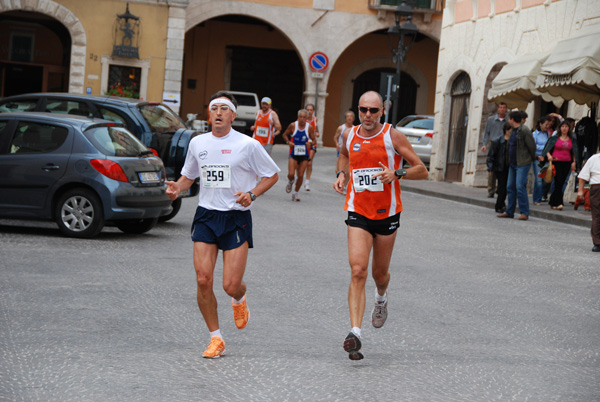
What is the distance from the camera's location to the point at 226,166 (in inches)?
268

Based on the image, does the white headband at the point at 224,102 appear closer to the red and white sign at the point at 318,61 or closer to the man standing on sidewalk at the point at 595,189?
the man standing on sidewalk at the point at 595,189

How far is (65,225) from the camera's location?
1245 cm

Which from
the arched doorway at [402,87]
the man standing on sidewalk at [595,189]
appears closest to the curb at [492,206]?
the man standing on sidewalk at [595,189]

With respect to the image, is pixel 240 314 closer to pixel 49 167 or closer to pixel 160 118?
pixel 49 167

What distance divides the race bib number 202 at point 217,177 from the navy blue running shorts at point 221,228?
167mm

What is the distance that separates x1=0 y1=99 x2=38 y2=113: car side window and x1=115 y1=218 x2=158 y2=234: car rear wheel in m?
2.95

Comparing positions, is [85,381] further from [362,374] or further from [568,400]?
[568,400]

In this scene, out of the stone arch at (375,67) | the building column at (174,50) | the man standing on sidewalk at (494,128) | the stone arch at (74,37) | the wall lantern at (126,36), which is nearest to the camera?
the man standing on sidewalk at (494,128)

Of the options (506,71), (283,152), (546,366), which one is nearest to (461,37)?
(506,71)

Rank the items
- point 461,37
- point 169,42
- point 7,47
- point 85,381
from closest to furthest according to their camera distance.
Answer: point 85,381 → point 461,37 → point 169,42 → point 7,47

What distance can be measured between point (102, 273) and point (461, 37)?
2187 cm

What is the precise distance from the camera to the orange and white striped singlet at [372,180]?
721 cm

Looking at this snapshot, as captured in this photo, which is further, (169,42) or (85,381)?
(169,42)

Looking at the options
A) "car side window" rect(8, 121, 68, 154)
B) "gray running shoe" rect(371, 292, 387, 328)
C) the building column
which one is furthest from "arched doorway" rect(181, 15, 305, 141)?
"gray running shoe" rect(371, 292, 387, 328)
